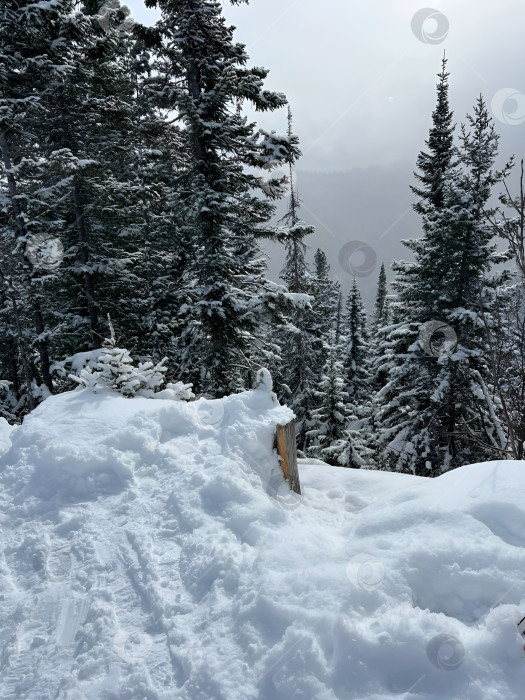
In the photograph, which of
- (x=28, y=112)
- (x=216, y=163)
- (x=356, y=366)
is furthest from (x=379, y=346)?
(x=28, y=112)

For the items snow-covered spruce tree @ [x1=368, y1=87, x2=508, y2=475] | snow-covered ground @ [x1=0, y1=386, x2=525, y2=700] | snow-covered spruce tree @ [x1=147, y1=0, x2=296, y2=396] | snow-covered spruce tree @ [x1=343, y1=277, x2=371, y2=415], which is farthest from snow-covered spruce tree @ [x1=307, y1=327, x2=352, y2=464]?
snow-covered spruce tree @ [x1=343, y1=277, x2=371, y2=415]

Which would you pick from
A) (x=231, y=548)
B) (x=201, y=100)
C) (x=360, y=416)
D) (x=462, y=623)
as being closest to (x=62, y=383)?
(x=201, y=100)

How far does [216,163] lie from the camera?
10602 millimetres

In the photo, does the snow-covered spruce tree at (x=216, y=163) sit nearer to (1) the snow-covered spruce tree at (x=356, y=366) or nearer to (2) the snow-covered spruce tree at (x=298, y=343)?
(2) the snow-covered spruce tree at (x=298, y=343)

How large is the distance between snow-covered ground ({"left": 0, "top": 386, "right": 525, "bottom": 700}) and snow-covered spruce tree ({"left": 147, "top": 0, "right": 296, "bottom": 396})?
6057 mm

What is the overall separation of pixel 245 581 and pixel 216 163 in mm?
10548

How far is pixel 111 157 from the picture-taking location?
45.7 ft

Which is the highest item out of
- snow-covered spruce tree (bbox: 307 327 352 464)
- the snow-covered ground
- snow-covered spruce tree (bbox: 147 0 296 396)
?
snow-covered spruce tree (bbox: 147 0 296 396)

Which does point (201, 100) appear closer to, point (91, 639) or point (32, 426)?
point (32, 426)

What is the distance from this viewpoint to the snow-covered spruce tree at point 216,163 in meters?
10.1

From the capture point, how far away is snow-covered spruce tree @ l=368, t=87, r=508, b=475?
1182 centimetres

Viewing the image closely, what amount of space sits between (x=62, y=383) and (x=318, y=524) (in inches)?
548

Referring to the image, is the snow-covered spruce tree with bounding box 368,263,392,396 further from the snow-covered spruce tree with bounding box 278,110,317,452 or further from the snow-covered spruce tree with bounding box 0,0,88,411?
the snow-covered spruce tree with bounding box 0,0,88,411

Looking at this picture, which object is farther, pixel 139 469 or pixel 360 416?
pixel 360 416
